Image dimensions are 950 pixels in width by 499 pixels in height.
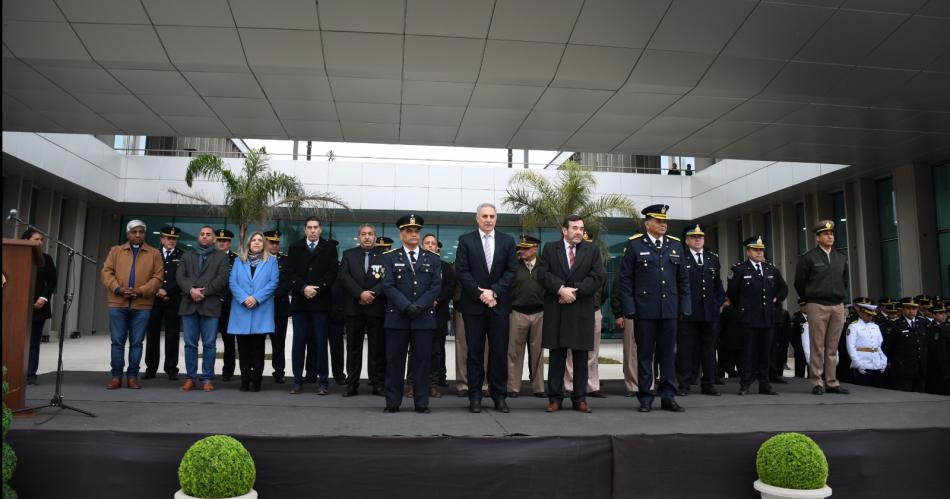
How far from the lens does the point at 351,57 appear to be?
729 cm

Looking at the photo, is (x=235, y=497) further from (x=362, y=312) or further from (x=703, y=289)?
(x=703, y=289)

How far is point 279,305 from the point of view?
281 inches

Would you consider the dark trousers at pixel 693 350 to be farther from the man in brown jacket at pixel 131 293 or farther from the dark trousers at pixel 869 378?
the man in brown jacket at pixel 131 293

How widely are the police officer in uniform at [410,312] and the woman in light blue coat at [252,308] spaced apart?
1773 mm

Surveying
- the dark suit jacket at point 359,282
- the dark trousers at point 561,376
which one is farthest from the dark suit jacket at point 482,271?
the dark suit jacket at point 359,282

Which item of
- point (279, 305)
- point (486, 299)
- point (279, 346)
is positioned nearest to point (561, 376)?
point (486, 299)

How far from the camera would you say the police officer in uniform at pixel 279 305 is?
6.85 metres

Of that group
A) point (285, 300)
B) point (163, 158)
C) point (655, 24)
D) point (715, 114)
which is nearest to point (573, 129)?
point (715, 114)

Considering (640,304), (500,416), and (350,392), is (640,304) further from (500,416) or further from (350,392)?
(350,392)

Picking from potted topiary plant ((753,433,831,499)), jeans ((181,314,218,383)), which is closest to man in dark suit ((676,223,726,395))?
potted topiary plant ((753,433,831,499))

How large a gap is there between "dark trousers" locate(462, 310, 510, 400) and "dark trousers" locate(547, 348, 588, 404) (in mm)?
422

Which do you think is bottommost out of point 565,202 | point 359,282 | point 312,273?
point 359,282

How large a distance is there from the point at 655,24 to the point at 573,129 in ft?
10.0

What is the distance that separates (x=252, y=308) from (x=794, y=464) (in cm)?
520
